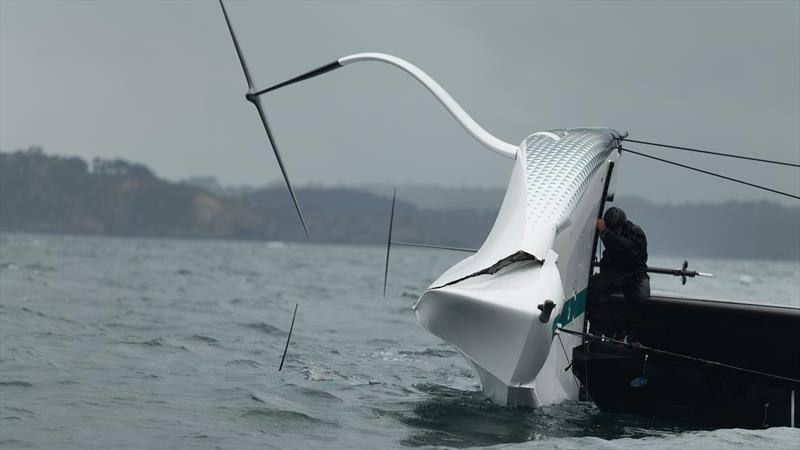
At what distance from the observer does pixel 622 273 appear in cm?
931

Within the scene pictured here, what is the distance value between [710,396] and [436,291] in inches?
123

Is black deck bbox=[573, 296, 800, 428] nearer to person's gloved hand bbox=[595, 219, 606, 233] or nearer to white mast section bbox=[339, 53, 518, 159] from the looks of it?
person's gloved hand bbox=[595, 219, 606, 233]

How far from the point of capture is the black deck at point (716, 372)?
30.2 ft

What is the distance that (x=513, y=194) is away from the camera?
8.77m

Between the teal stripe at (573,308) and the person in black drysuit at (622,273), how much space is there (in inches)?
5.5

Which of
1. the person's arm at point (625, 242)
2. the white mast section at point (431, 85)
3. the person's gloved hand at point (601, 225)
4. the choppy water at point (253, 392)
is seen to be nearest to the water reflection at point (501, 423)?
the choppy water at point (253, 392)

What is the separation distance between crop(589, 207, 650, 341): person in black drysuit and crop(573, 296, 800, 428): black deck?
0.15 meters

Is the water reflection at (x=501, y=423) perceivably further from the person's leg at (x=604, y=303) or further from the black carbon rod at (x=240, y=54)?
the black carbon rod at (x=240, y=54)

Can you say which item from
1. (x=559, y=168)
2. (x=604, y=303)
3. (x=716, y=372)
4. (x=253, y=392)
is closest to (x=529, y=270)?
(x=559, y=168)

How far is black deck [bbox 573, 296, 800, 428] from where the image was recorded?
30.2 ft

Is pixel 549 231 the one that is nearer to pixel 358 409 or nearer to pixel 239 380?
pixel 358 409

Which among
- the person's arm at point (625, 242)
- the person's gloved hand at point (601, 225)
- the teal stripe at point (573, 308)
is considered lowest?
the teal stripe at point (573, 308)

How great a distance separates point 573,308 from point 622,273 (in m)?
0.58

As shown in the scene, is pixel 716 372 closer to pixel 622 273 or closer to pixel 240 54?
pixel 622 273
